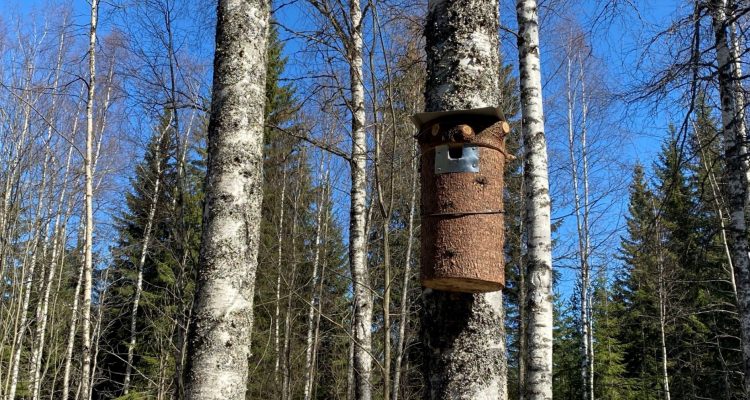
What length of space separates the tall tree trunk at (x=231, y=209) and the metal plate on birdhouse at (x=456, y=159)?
1.53 metres

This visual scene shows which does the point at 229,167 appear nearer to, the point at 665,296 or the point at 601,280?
the point at 665,296

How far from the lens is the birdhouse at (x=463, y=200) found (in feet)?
6.23

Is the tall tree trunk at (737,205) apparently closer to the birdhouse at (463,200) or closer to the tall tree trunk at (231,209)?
the tall tree trunk at (231,209)

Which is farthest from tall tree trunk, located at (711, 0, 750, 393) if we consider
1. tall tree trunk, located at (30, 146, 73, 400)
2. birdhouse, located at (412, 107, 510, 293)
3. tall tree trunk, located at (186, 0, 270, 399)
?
tall tree trunk, located at (30, 146, 73, 400)

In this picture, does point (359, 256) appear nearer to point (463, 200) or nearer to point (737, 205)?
point (737, 205)

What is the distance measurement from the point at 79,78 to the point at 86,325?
3.53m

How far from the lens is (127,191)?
18.0m

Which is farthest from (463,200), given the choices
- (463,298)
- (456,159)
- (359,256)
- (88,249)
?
(88,249)

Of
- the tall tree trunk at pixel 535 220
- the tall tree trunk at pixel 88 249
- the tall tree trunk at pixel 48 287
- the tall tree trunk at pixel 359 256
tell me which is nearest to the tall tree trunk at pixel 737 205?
the tall tree trunk at pixel 535 220

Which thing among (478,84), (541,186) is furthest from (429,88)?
(541,186)

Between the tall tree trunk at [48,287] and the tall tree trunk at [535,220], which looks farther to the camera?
the tall tree trunk at [48,287]

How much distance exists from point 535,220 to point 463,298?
3.76m

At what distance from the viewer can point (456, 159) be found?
6.57 feet

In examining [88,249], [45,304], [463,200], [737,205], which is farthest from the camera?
[45,304]
